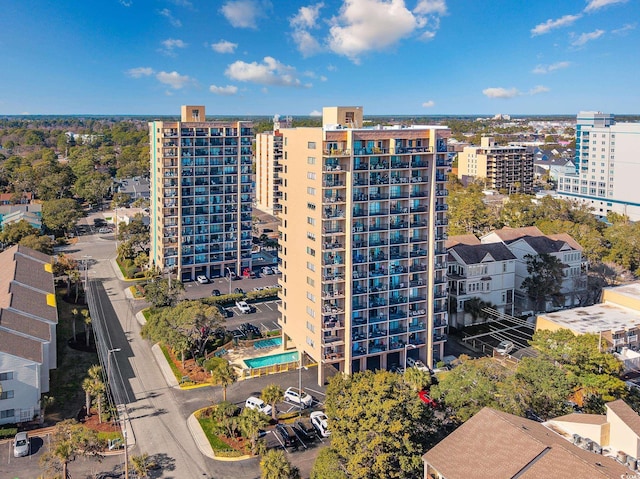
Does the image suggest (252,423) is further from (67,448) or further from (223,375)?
(67,448)

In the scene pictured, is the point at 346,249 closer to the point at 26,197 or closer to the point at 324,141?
the point at 324,141

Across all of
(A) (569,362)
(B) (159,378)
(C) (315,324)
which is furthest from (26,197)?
(A) (569,362)

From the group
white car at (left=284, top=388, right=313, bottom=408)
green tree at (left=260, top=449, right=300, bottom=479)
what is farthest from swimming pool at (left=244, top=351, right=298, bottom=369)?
green tree at (left=260, top=449, right=300, bottom=479)

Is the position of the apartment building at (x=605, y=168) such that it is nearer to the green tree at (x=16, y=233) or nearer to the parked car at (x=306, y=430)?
the parked car at (x=306, y=430)

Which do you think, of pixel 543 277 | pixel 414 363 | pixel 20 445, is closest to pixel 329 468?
pixel 414 363

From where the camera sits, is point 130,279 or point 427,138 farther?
point 130,279

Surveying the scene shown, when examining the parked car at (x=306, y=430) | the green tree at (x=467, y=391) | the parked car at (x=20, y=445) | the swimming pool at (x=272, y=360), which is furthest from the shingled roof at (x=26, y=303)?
the green tree at (x=467, y=391)
